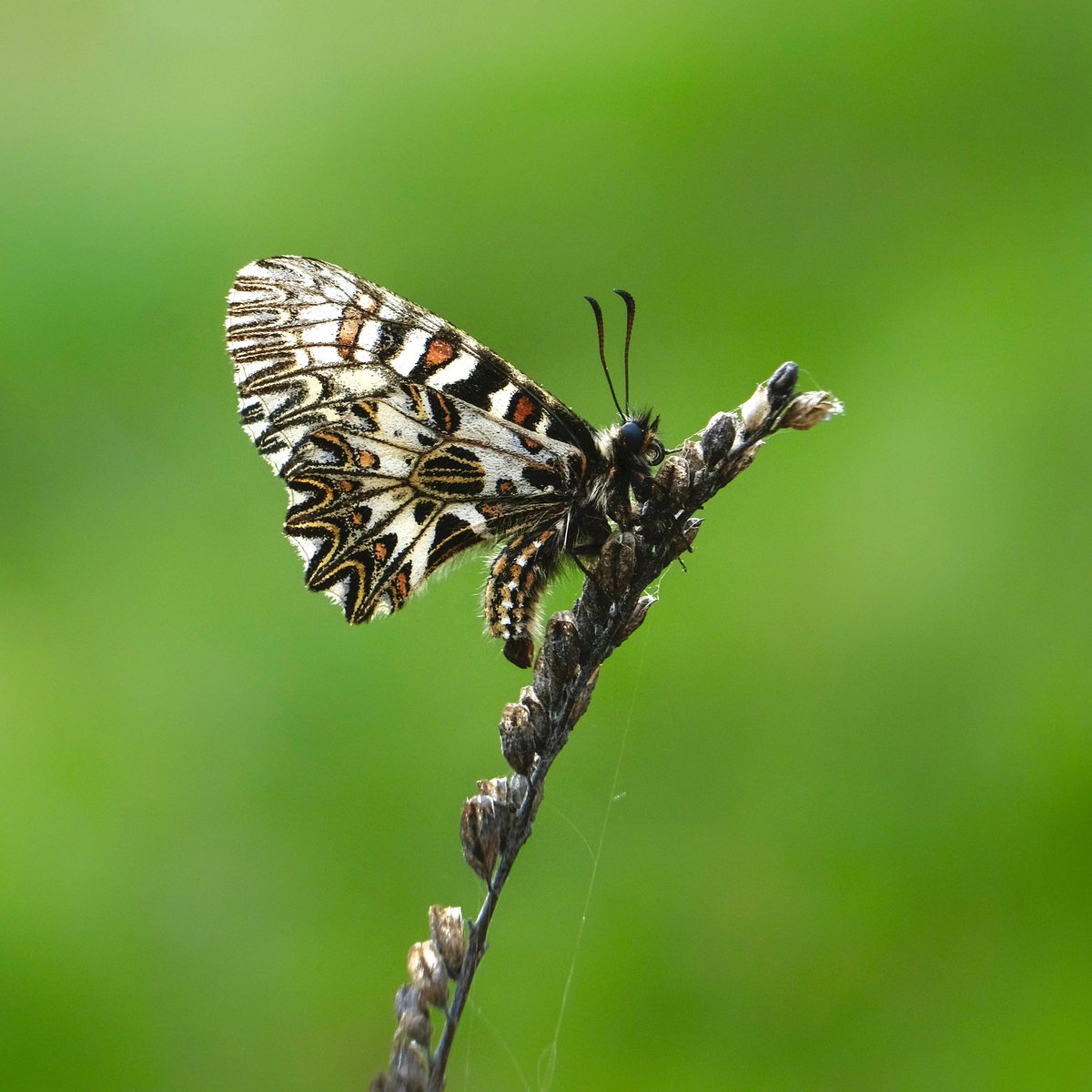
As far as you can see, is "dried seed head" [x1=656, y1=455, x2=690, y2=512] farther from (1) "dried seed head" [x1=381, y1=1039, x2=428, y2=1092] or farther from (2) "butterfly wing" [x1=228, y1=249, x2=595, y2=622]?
(1) "dried seed head" [x1=381, y1=1039, x2=428, y2=1092]

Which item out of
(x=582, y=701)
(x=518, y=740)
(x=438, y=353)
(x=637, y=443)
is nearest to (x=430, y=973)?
(x=518, y=740)

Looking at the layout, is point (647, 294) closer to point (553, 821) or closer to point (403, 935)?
point (553, 821)

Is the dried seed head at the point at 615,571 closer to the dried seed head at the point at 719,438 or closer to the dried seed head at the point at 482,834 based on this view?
the dried seed head at the point at 719,438

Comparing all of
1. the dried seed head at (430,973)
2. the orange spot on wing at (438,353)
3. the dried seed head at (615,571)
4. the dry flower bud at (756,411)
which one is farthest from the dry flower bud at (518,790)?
the orange spot on wing at (438,353)

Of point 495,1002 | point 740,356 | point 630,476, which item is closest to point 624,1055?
point 495,1002

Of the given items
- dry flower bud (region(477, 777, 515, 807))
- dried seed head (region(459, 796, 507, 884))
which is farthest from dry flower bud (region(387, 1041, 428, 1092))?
dry flower bud (region(477, 777, 515, 807))

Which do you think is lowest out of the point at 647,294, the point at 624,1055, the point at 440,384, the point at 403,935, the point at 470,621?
the point at 624,1055
